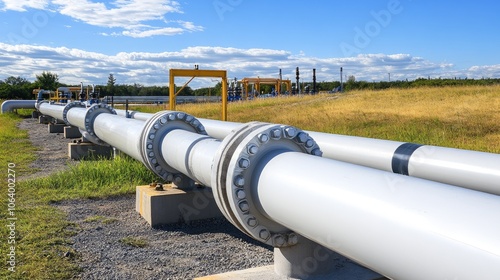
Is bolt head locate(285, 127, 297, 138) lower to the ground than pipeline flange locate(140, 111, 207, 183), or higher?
higher

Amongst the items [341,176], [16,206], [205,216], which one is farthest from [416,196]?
[16,206]

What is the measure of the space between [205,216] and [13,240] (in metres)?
1.59

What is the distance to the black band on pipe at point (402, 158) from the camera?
2955 mm

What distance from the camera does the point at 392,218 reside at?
1.32 metres

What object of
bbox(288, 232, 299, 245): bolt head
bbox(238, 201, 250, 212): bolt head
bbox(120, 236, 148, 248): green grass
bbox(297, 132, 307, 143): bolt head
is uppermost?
bbox(297, 132, 307, 143): bolt head


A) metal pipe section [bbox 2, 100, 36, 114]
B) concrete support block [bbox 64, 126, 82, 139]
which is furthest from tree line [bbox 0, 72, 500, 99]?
concrete support block [bbox 64, 126, 82, 139]

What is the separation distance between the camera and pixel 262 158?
2.15 m

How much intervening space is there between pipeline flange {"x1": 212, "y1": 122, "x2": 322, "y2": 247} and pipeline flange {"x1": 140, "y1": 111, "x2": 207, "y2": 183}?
1816 millimetres

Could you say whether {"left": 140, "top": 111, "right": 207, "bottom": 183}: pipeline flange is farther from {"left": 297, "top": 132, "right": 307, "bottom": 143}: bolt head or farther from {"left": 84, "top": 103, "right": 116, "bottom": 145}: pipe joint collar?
{"left": 84, "top": 103, "right": 116, "bottom": 145}: pipe joint collar

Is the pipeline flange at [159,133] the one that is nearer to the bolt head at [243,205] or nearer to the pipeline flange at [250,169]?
the pipeline flange at [250,169]

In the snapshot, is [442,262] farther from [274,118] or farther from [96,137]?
[274,118]

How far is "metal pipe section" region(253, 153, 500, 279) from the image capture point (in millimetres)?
1113

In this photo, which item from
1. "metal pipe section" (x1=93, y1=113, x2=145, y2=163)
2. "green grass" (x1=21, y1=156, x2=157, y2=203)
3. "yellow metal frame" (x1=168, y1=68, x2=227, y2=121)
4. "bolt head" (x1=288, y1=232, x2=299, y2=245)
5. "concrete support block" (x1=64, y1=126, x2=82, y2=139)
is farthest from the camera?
"concrete support block" (x1=64, y1=126, x2=82, y2=139)

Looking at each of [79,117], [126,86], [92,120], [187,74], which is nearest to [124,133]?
[92,120]
